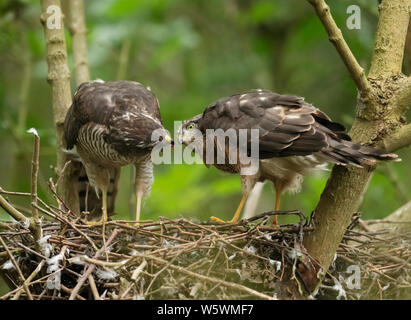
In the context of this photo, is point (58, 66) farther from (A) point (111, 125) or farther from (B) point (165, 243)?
(B) point (165, 243)

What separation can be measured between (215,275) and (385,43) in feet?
6.65

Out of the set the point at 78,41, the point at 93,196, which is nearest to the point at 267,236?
the point at 93,196

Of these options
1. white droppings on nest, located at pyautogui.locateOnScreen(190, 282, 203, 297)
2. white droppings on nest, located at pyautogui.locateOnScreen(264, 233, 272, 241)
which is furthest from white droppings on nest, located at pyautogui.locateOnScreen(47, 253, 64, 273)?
white droppings on nest, located at pyautogui.locateOnScreen(264, 233, 272, 241)

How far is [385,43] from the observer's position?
4367 mm

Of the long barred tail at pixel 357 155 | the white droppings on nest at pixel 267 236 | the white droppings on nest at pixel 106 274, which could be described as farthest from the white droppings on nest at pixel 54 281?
the long barred tail at pixel 357 155

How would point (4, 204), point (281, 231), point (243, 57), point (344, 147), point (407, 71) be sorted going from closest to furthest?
point (4, 204), point (344, 147), point (281, 231), point (407, 71), point (243, 57)

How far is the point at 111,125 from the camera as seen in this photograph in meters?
5.55

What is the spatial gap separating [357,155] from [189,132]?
1705 millimetres

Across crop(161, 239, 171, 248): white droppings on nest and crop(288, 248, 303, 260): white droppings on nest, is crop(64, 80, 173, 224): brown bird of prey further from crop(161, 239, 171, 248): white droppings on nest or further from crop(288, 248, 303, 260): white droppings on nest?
crop(288, 248, 303, 260): white droppings on nest

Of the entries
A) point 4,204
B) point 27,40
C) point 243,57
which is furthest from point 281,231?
point 243,57

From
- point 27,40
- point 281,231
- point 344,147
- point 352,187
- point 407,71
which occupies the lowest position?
point 281,231
